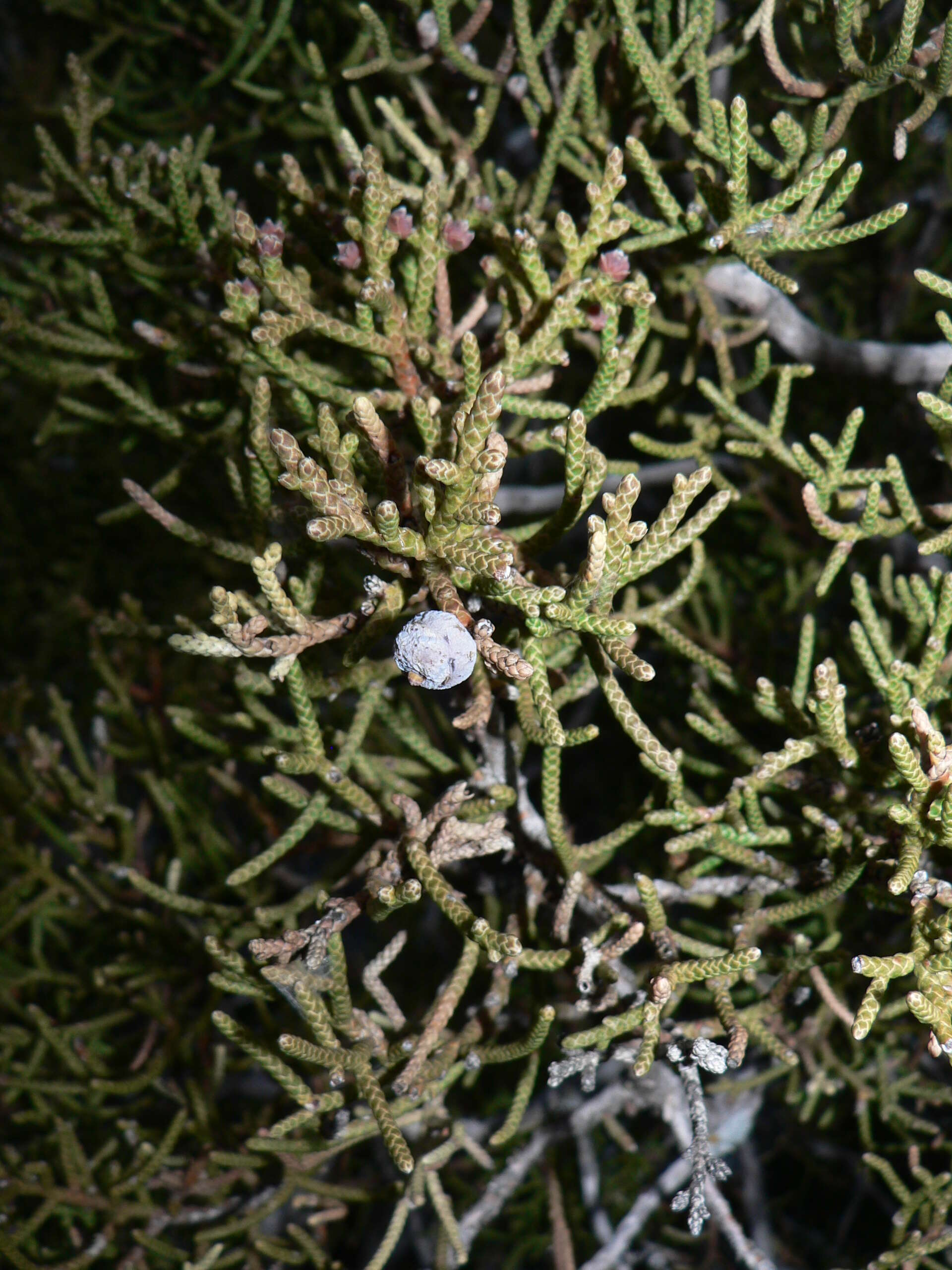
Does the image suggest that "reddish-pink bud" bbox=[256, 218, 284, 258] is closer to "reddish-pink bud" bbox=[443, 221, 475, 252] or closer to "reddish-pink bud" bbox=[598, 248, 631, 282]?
"reddish-pink bud" bbox=[443, 221, 475, 252]

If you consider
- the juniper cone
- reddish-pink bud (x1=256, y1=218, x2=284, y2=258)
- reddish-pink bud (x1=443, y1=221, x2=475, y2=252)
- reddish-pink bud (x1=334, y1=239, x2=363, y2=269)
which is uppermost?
Result: reddish-pink bud (x1=256, y1=218, x2=284, y2=258)

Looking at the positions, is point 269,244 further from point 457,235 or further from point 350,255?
point 457,235

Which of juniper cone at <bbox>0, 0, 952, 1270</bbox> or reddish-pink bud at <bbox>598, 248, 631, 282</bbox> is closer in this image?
juniper cone at <bbox>0, 0, 952, 1270</bbox>

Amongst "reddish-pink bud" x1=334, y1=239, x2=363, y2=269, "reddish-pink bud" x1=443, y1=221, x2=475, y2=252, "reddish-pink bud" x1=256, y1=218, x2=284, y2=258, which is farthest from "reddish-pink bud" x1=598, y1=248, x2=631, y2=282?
"reddish-pink bud" x1=256, y1=218, x2=284, y2=258

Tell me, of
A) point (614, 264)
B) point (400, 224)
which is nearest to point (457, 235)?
point (400, 224)

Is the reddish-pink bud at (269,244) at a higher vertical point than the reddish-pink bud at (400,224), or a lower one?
higher

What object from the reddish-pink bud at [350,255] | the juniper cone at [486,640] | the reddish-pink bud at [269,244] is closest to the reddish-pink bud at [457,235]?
the juniper cone at [486,640]

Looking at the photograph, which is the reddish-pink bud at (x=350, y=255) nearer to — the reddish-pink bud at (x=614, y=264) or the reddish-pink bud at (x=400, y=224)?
the reddish-pink bud at (x=400, y=224)
